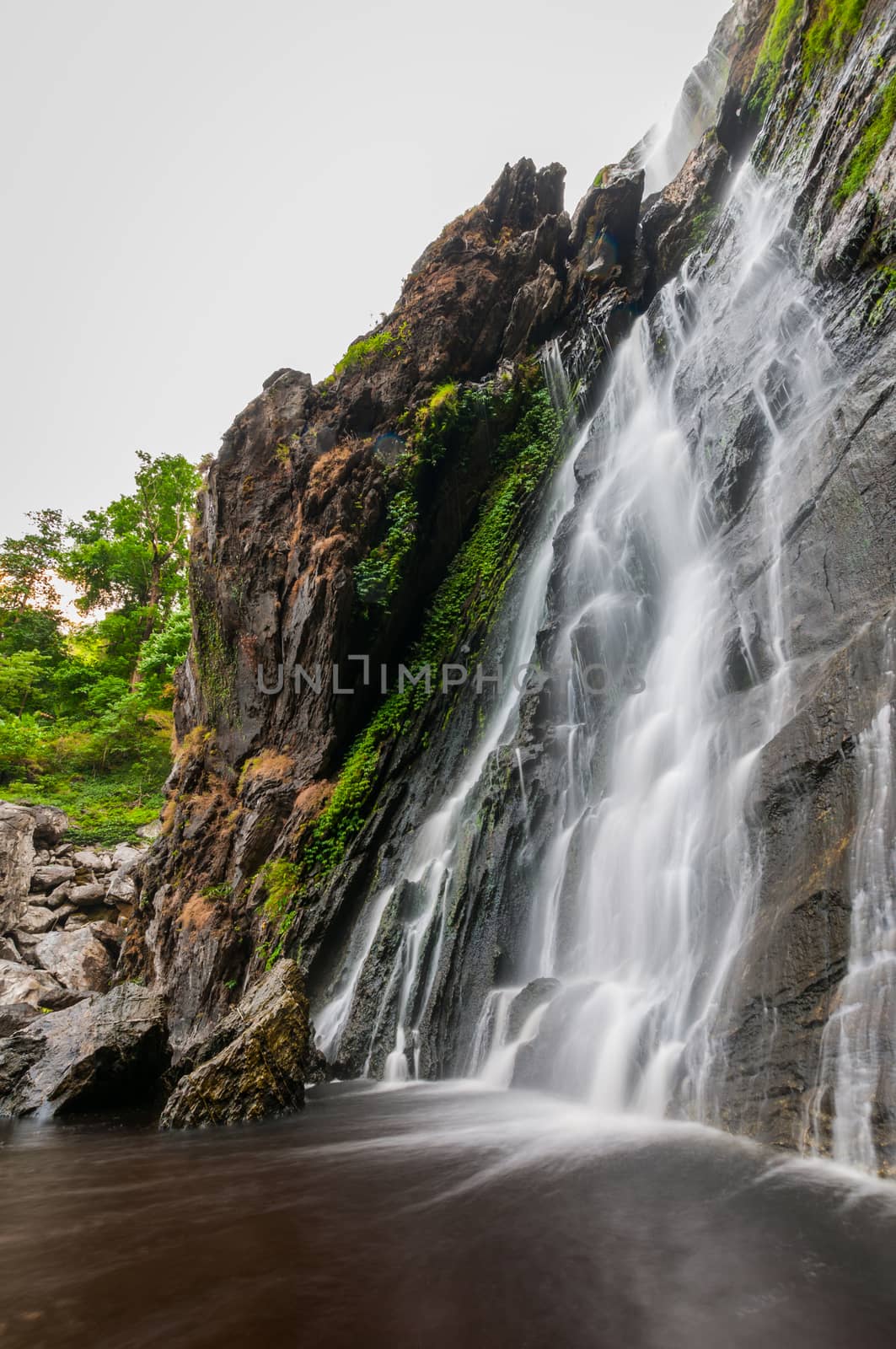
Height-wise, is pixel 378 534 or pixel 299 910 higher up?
pixel 378 534

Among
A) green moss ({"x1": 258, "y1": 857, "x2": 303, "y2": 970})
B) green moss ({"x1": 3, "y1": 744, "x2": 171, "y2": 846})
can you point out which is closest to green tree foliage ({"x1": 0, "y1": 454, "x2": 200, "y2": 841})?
green moss ({"x1": 3, "y1": 744, "x2": 171, "y2": 846})

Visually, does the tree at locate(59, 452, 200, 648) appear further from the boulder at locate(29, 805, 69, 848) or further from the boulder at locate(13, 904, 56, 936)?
the boulder at locate(13, 904, 56, 936)

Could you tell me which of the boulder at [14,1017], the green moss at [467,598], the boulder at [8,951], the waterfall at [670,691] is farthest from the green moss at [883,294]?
the boulder at [8,951]

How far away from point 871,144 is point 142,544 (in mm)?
27783

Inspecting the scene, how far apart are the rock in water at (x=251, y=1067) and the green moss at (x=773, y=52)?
20.3 meters

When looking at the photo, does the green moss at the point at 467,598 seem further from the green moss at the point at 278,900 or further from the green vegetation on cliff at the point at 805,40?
the green vegetation on cliff at the point at 805,40

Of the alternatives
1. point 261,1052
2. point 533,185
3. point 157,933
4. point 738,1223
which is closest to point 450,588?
point 157,933

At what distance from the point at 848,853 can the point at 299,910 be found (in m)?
9.04

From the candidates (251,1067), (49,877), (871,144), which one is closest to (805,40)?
(871,144)

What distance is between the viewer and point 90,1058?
Answer: 7.10 metres

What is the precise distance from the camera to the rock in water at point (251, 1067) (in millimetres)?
5926

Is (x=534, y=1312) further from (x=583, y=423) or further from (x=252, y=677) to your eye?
(x=583, y=423)

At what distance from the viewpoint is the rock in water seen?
5.93m

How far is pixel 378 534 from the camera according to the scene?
1462 cm
